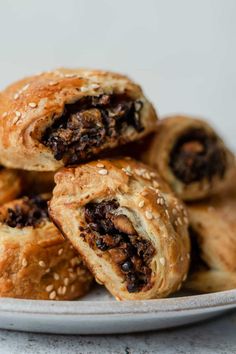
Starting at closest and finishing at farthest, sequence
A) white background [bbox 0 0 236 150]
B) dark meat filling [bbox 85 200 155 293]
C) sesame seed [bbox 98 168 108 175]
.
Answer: dark meat filling [bbox 85 200 155 293] < sesame seed [bbox 98 168 108 175] < white background [bbox 0 0 236 150]

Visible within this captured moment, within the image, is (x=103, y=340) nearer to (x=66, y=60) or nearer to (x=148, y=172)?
(x=148, y=172)

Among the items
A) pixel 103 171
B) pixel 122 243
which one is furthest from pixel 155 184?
pixel 122 243

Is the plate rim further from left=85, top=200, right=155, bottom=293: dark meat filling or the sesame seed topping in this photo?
the sesame seed topping

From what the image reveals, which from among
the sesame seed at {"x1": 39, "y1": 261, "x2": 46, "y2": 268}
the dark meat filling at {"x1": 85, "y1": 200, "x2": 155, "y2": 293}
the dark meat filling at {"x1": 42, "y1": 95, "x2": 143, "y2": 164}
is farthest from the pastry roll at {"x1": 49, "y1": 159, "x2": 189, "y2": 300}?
the sesame seed at {"x1": 39, "y1": 261, "x2": 46, "y2": 268}

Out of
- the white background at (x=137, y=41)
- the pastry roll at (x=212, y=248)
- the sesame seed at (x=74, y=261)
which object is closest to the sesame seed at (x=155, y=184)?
the pastry roll at (x=212, y=248)

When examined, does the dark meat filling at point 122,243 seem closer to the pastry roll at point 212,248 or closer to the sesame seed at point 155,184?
the sesame seed at point 155,184
